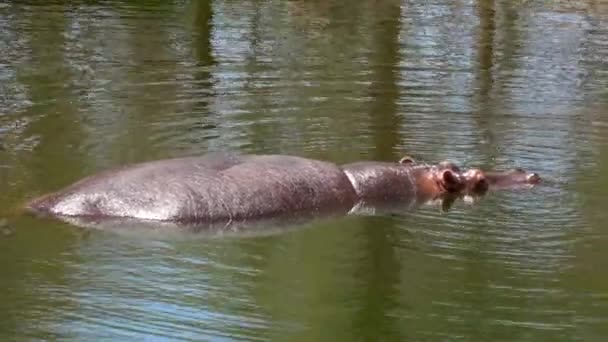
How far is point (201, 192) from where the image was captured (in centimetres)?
838

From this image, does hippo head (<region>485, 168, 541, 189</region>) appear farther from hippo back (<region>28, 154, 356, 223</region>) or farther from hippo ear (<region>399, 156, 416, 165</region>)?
hippo back (<region>28, 154, 356, 223</region>)

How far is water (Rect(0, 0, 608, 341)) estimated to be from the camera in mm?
6980

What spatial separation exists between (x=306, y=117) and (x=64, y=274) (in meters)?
4.59

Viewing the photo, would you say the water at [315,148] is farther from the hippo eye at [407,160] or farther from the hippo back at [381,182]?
the hippo eye at [407,160]

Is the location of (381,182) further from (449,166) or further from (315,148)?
(315,148)

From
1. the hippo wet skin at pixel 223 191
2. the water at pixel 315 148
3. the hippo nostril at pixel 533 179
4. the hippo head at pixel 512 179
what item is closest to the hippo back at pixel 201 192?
the hippo wet skin at pixel 223 191

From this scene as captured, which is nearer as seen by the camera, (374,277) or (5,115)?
(374,277)

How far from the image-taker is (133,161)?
9.87 meters

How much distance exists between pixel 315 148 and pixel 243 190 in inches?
81.2

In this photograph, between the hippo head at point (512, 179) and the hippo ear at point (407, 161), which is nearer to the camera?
the hippo head at point (512, 179)

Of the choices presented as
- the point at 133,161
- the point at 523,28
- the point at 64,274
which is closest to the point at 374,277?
the point at 64,274

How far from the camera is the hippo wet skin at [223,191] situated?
8250 millimetres

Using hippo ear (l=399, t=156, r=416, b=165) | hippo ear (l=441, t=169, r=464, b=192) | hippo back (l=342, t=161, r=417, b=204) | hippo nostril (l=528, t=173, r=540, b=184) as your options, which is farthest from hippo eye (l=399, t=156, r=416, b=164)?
hippo nostril (l=528, t=173, r=540, b=184)

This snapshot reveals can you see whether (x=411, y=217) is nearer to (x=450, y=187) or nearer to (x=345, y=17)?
(x=450, y=187)
